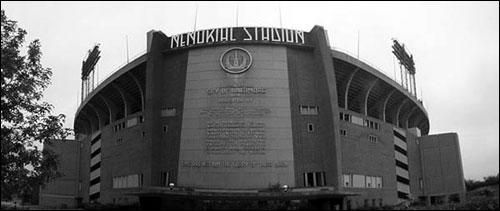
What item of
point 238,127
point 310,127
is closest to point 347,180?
point 310,127

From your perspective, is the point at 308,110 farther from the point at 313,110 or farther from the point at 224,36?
the point at 224,36

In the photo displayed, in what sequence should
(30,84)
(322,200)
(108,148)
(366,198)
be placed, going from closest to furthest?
(30,84), (322,200), (366,198), (108,148)

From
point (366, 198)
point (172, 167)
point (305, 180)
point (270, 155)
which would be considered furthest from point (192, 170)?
point (366, 198)

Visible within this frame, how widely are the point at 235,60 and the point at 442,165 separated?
110 feet

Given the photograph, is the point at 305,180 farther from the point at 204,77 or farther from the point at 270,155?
the point at 204,77

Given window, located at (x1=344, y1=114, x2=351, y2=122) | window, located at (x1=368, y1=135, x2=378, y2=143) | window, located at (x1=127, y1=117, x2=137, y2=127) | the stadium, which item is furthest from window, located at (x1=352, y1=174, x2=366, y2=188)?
window, located at (x1=127, y1=117, x2=137, y2=127)

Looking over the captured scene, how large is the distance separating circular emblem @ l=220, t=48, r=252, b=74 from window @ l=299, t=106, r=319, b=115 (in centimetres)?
780

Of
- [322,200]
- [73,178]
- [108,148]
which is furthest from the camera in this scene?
[73,178]

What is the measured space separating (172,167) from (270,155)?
36.3ft

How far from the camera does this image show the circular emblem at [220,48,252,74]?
186 feet

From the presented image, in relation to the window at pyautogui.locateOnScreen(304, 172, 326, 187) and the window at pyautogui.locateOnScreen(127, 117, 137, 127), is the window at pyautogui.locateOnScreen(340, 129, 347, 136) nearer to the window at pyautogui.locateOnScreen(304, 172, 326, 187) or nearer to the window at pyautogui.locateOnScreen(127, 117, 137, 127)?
the window at pyautogui.locateOnScreen(304, 172, 326, 187)

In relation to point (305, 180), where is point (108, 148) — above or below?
above

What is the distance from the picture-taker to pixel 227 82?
5653 centimetres

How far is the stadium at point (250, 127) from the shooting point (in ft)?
178
